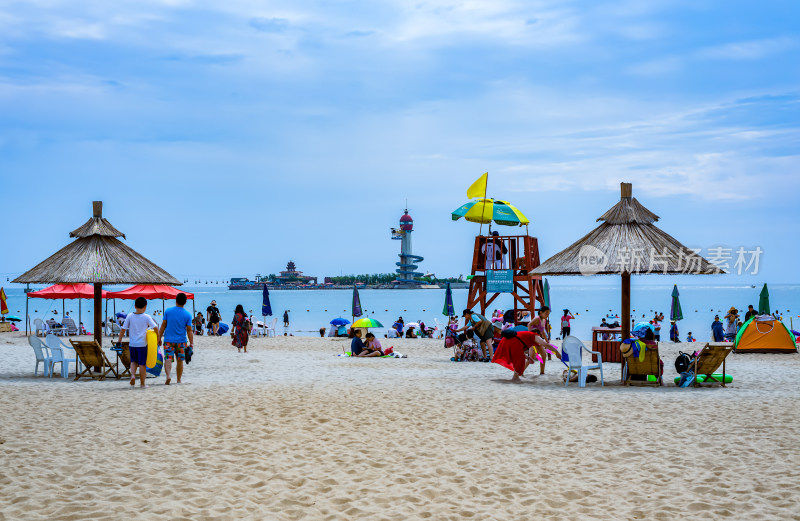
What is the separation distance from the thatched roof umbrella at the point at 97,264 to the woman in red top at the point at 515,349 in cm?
620

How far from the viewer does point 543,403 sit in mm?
8578

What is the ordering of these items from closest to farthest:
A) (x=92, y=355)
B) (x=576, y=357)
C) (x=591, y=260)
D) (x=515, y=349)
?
(x=576, y=357)
(x=92, y=355)
(x=515, y=349)
(x=591, y=260)

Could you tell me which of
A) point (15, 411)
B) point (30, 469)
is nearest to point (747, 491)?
point (30, 469)

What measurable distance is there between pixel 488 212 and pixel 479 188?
28.3 inches

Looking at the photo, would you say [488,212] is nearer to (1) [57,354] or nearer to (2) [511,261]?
(2) [511,261]

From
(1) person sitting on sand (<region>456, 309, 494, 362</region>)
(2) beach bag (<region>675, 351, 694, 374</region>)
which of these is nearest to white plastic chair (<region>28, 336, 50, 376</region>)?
(1) person sitting on sand (<region>456, 309, 494, 362</region>)

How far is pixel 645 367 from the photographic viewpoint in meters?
10.4

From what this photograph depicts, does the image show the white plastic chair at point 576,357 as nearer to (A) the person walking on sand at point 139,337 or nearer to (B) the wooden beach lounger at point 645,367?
(B) the wooden beach lounger at point 645,367

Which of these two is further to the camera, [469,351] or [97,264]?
[469,351]

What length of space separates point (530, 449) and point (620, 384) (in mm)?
5095

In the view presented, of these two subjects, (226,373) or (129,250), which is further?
(129,250)

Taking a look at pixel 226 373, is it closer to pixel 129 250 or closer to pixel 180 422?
pixel 129 250

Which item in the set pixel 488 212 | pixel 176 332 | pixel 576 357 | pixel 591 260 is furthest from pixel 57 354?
pixel 488 212

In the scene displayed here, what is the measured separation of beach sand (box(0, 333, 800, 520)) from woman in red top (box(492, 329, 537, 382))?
0.60 metres
